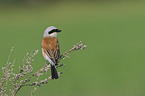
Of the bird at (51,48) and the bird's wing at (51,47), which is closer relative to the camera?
the bird at (51,48)

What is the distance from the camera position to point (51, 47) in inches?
171

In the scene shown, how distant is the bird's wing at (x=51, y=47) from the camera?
414cm

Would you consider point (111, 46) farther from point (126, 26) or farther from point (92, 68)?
point (126, 26)

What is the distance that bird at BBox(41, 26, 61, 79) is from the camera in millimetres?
3943

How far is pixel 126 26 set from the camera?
86.7ft

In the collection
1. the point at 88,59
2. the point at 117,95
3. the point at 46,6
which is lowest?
the point at 117,95

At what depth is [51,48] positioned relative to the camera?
14.1ft

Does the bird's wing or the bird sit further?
the bird's wing

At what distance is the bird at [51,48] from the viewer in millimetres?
3943

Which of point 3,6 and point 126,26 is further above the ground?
point 3,6

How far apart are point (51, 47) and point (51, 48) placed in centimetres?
3

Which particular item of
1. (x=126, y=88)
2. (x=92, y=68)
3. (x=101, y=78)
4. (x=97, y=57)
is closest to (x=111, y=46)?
(x=97, y=57)

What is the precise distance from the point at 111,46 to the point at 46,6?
137 ft

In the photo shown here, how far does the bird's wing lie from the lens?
414 cm
